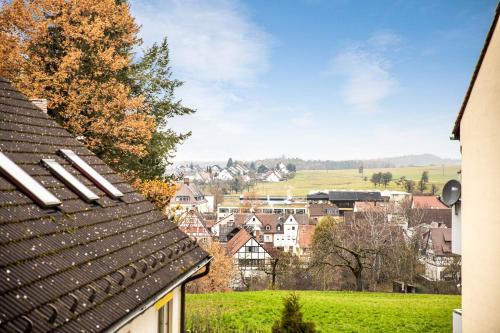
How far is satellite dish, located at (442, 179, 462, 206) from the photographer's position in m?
10.5

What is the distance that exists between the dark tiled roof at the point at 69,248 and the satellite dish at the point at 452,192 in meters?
6.44

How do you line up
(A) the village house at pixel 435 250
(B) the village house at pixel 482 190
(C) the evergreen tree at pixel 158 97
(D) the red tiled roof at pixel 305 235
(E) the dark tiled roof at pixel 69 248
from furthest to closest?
(D) the red tiled roof at pixel 305 235 → (A) the village house at pixel 435 250 → (C) the evergreen tree at pixel 158 97 → (B) the village house at pixel 482 190 → (E) the dark tiled roof at pixel 69 248

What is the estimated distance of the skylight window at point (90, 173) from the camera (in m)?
7.18

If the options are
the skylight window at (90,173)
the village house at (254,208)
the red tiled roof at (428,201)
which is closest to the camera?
the skylight window at (90,173)

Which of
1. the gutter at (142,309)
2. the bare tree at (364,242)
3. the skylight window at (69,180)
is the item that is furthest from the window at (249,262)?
the skylight window at (69,180)

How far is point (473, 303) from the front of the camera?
9484mm

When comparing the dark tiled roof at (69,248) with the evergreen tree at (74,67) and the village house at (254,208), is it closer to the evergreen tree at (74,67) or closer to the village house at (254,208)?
the evergreen tree at (74,67)

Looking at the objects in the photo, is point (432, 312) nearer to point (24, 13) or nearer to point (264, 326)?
point (264, 326)

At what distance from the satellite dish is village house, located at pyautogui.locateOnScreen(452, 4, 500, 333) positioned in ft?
1.36

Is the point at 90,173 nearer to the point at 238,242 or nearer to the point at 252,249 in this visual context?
the point at 252,249

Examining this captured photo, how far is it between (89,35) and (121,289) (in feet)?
42.6

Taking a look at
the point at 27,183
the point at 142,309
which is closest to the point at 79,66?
the point at 27,183

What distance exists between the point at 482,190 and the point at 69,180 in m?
8.22

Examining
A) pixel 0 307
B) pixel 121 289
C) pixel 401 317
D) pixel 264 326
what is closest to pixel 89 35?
pixel 264 326
